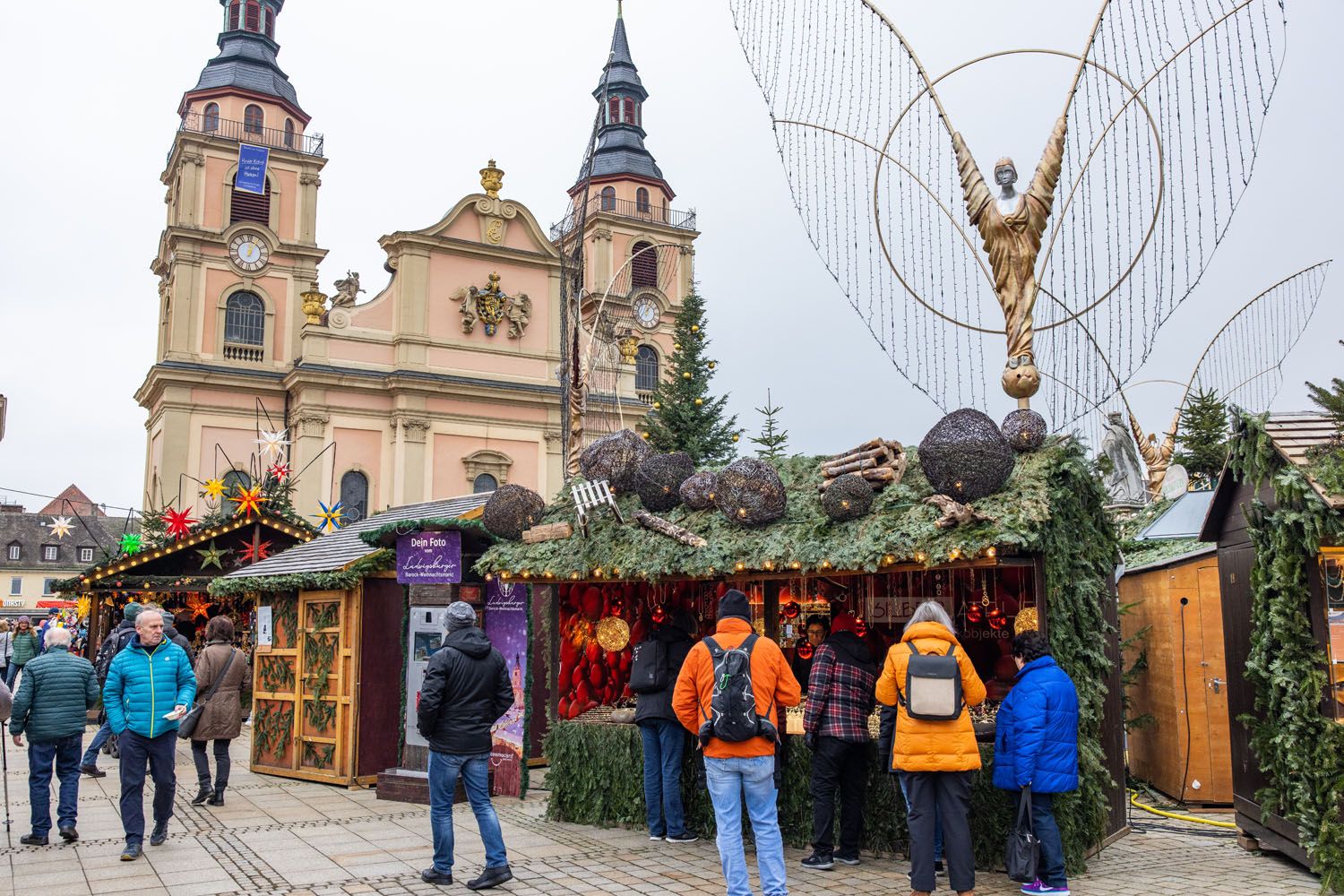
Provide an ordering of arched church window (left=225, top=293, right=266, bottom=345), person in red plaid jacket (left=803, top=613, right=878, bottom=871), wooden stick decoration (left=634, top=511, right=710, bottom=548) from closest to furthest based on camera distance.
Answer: person in red plaid jacket (left=803, top=613, right=878, bottom=871) → wooden stick decoration (left=634, top=511, right=710, bottom=548) → arched church window (left=225, top=293, right=266, bottom=345)

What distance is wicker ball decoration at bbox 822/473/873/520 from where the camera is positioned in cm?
790

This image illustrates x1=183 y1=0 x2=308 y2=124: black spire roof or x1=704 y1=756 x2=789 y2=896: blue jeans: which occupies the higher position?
x1=183 y1=0 x2=308 y2=124: black spire roof

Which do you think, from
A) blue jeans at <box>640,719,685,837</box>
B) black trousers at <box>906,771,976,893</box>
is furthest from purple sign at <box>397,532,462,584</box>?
black trousers at <box>906,771,976,893</box>

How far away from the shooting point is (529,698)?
9.80 meters

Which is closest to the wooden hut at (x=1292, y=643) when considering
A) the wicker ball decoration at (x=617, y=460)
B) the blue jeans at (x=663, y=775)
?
the blue jeans at (x=663, y=775)

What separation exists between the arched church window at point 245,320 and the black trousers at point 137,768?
30995 millimetres

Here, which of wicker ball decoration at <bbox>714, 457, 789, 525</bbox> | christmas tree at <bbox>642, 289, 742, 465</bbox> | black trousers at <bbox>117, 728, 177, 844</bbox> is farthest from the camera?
christmas tree at <bbox>642, 289, 742, 465</bbox>

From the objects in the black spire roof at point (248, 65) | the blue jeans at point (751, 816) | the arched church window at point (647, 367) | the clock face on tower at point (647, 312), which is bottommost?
the blue jeans at point (751, 816)

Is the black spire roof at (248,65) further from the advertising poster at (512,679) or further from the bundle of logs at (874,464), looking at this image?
the bundle of logs at (874,464)

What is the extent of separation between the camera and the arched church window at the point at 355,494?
35188 mm

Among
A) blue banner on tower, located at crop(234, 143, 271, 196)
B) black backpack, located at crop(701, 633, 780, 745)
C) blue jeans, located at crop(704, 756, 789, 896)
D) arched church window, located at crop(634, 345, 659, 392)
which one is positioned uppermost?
blue banner on tower, located at crop(234, 143, 271, 196)

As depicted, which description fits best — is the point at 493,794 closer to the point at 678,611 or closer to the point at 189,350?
the point at 678,611

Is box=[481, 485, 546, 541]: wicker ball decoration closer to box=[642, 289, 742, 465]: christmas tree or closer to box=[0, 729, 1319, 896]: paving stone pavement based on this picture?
box=[0, 729, 1319, 896]: paving stone pavement

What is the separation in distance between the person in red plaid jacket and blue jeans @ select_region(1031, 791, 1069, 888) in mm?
1152
